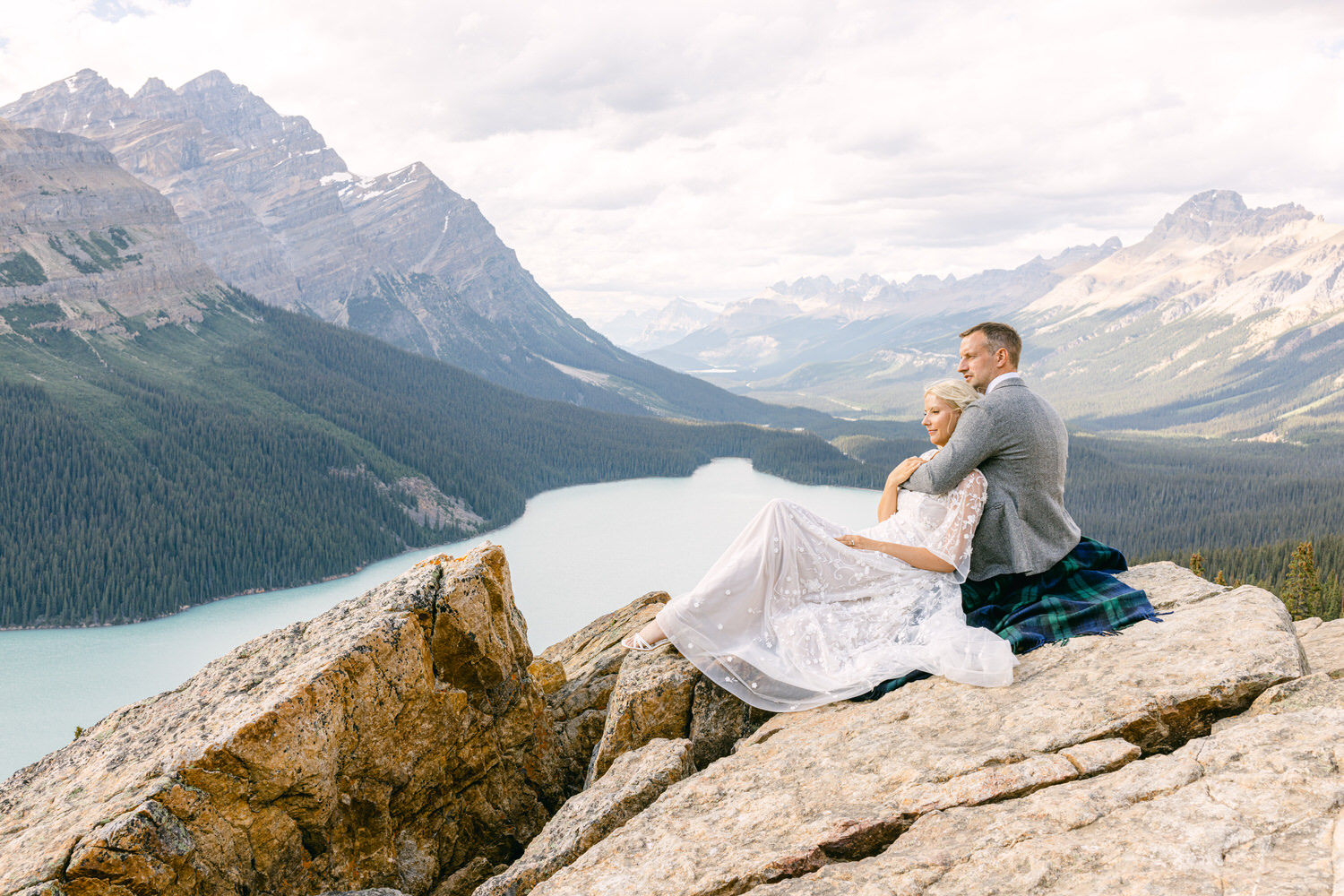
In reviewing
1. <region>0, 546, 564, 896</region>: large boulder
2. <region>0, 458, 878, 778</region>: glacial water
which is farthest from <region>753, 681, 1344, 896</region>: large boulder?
<region>0, 458, 878, 778</region>: glacial water

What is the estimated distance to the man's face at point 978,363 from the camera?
27.9ft

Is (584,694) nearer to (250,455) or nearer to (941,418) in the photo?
(941,418)

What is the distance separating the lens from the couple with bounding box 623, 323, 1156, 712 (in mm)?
7695

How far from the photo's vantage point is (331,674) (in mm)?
7418

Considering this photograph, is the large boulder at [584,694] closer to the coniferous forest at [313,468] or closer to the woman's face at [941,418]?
the woman's face at [941,418]

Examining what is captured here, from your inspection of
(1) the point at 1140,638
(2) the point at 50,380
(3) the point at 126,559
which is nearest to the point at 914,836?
(1) the point at 1140,638

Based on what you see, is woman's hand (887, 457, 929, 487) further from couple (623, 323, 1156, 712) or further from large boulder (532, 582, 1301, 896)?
large boulder (532, 582, 1301, 896)

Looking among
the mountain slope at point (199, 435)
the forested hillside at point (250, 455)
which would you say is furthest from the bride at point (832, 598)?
the forested hillside at point (250, 455)

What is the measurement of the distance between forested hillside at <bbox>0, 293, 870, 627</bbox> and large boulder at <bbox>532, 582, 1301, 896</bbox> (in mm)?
92676

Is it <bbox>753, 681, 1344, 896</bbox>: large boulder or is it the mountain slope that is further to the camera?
the mountain slope

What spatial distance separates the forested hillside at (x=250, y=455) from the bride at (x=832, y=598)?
91464 mm

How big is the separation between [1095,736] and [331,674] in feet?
22.3

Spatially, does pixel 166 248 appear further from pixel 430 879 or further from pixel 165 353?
pixel 430 879

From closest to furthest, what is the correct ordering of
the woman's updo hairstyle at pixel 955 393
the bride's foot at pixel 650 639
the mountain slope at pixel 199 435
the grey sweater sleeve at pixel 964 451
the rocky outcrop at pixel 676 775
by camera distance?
the rocky outcrop at pixel 676 775, the grey sweater sleeve at pixel 964 451, the woman's updo hairstyle at pixel 955 393, the bride's foot at pixel 650 639, the mountain slope at pixel 199 435
